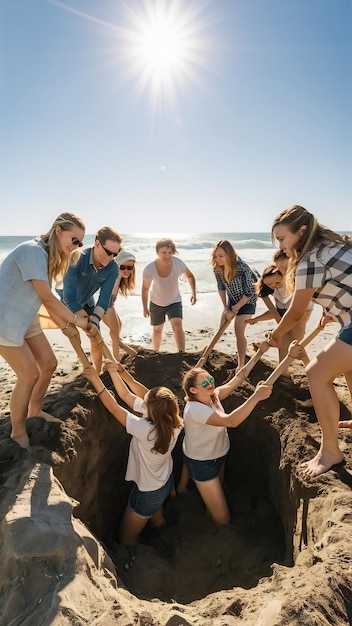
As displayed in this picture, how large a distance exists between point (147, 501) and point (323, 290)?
6.35ft

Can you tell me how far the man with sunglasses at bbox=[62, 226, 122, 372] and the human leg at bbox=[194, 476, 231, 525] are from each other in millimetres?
1485

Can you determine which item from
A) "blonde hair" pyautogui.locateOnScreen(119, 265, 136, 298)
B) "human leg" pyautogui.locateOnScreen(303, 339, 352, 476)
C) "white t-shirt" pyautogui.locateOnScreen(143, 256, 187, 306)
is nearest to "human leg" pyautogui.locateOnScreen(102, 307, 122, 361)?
"blonde hair" pyautogui.locateOnScreen(119, 265, 136, 298)

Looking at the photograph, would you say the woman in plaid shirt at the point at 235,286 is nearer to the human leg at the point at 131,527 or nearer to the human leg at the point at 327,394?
the human leg at the point at 327,394

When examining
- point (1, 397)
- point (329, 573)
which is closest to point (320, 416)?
point (329, 573)

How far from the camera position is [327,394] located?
2.39 metres

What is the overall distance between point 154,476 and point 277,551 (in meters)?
0.98

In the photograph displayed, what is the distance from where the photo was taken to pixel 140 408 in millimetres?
2795

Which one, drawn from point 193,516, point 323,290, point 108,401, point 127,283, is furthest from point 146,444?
point 127,283

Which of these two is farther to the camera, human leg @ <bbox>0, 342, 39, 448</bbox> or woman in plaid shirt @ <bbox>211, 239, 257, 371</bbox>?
woman in plaid shirt @ <bbox>211, 239, 257, 371</bbox>

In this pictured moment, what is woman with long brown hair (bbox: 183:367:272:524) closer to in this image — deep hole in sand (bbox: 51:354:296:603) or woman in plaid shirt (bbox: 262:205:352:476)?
deep hole in sand (bbox: 51:354:296:603)

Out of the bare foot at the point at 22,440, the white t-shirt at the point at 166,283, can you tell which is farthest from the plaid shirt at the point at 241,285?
the bare foot at the point at 22,440

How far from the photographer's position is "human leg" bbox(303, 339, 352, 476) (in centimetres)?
230

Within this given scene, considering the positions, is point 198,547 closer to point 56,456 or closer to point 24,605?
point 56,456

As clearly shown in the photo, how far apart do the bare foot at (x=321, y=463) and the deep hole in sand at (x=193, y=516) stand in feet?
1.03
